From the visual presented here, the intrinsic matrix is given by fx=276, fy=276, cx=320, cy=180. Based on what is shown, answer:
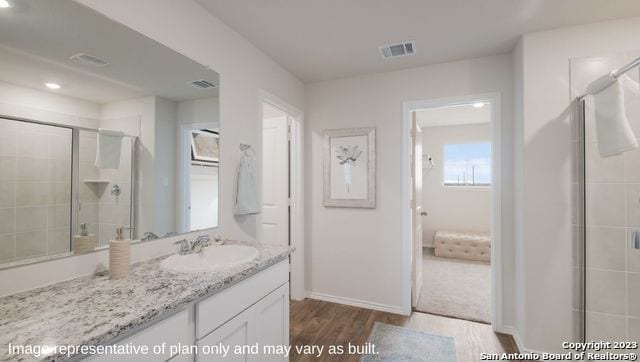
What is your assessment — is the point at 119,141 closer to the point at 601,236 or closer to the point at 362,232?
the point at 362,232

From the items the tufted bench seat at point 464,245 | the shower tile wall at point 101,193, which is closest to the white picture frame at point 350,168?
the shower tile wall at point 101,193

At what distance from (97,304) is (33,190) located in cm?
54

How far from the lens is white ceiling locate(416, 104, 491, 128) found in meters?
4.34

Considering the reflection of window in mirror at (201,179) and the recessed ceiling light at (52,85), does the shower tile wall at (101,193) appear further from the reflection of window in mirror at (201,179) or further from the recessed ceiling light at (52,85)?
→ the reflection of window in mirror at (201,179)

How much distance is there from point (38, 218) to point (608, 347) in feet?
10.7

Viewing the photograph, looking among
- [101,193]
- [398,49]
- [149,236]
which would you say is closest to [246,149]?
[149,236]

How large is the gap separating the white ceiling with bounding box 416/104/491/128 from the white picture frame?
191 cm

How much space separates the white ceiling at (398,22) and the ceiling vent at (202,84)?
1.61ft

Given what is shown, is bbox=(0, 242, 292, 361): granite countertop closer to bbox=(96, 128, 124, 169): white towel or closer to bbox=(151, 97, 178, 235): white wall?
bbox=(151, 97, 178, 235): white wall

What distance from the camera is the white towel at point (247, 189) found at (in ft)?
6.66

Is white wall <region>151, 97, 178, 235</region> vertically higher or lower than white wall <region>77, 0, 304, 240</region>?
lower

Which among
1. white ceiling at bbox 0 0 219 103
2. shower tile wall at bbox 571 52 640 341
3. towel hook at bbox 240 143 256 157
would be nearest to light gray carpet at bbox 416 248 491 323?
shower tile wall at bbox 571 52 640 341

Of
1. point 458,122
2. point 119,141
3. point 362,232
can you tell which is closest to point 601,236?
point 362,232

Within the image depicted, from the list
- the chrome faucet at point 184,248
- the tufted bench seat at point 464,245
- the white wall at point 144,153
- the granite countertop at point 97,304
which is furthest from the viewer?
the tufted bench seat at point 464,245
